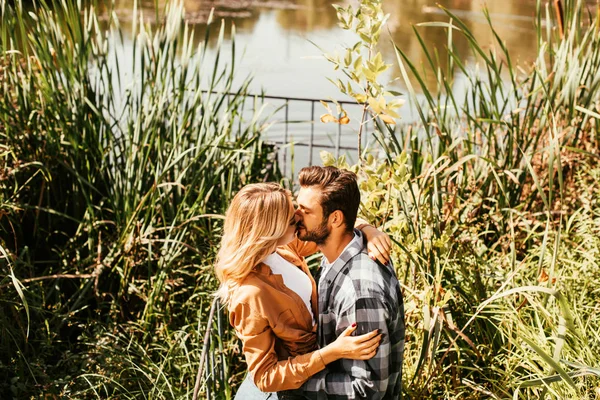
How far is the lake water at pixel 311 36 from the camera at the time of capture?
7867 millimetres

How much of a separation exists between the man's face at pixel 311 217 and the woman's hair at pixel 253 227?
0.12ft

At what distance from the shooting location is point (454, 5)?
13477 millimetres

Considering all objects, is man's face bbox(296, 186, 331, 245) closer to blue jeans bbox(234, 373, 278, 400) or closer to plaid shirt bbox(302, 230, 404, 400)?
plaid shirt bbox(302, 230, 404, 400)

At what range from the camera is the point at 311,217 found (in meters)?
1.86

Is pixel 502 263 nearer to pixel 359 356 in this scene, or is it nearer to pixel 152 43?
pixel 359 356

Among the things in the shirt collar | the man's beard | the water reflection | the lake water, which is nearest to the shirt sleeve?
the shirt collar

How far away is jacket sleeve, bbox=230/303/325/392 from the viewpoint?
1.77m

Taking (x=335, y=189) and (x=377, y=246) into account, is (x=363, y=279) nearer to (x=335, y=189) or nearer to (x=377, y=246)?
(x=377, y=246)

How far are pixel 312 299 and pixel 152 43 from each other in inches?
76.3

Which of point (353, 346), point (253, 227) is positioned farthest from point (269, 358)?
point (253, 227)

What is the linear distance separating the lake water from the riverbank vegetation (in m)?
2.90

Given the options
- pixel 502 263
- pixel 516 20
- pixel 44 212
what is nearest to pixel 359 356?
pixel 502 263

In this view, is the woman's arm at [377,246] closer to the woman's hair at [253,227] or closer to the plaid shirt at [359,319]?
the plaid shirt at [359,319]

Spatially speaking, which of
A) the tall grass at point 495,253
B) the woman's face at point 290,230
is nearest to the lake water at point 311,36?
the tall grass at point 495,253
